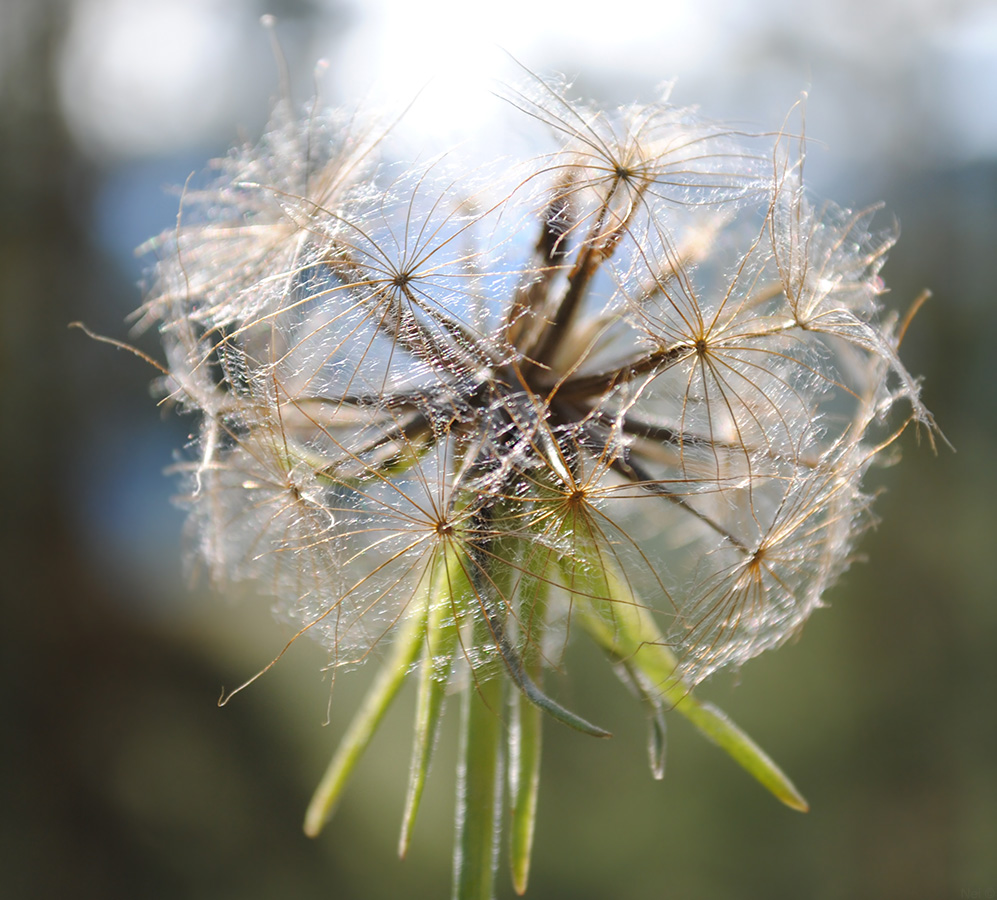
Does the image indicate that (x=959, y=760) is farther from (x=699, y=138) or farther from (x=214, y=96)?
(x=214, y=96)

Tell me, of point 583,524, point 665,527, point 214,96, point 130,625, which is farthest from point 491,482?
point 214,96

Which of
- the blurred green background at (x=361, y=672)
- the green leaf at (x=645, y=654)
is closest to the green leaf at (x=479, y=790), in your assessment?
the green leaf at (x=645, y=654)

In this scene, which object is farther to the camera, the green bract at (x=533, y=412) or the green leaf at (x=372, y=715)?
the green leaf at (x=372, y=715)

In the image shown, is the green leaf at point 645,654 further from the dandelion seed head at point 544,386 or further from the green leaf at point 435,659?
the green leaf at point 435,659

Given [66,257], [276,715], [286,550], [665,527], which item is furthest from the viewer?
[66,257]

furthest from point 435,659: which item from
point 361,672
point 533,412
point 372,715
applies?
point 361,672

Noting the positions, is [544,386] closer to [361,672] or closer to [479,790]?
[479,790]

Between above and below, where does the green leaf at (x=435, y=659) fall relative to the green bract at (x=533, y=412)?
below

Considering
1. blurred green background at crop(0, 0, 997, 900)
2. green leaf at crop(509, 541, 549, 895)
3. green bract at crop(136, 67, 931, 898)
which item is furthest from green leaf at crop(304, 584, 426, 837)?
blurred green background at crop(0, 0, 997, 900)

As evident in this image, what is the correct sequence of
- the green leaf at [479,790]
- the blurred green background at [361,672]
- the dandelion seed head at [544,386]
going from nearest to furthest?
the dandelion seed head at [544,386] → the green leaf at [479,790] → the blurred green background at [361,672]
